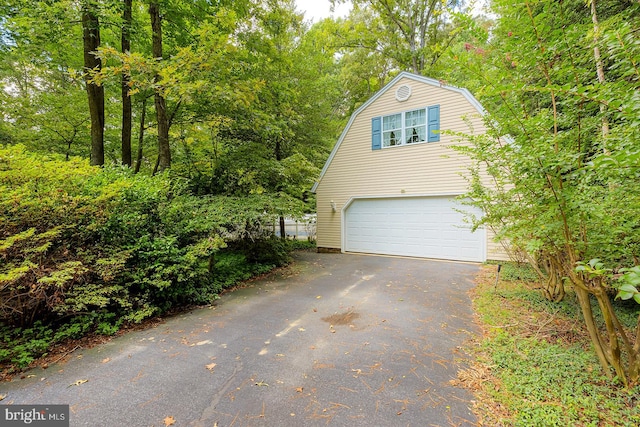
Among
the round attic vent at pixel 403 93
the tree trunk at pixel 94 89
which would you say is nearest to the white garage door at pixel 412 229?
the round attic vent at pixel 403 93

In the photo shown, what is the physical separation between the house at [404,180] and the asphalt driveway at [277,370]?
3952 millimetres

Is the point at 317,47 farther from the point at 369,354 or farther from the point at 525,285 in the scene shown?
the point at 369,354

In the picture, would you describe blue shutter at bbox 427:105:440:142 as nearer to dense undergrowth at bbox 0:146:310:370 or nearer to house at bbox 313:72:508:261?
house at bbox 313:72:508:261

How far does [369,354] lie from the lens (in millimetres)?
3119

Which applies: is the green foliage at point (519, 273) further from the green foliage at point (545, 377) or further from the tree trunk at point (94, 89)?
the tree trunk at point (94, 89)

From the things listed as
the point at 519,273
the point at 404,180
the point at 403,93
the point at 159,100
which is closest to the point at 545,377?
the point at 519,273

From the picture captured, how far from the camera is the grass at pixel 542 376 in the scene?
2.08 metres

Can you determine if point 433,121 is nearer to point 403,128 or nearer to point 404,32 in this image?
point 403,128

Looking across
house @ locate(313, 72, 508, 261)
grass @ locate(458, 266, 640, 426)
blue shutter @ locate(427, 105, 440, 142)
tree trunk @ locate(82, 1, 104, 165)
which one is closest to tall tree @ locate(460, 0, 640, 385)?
grass @ locate(458, 266, 640, 426)

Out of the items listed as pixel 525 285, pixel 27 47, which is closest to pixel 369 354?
pixel 525 285

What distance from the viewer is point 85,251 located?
3.78 m

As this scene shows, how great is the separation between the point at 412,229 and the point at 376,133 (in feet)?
11.8

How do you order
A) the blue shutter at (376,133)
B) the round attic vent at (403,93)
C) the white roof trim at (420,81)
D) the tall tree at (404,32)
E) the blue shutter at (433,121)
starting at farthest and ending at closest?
the tall tree at (404,32) < the blue shutter at (376,133) < the round attic vent at (403,93) < the blue shutter at (433,121) < the white roof trim at (420,81)

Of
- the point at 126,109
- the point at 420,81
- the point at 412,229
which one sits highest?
the point at 420,81
